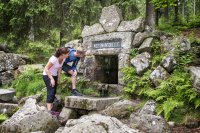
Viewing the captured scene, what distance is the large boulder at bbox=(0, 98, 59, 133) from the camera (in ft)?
22.7

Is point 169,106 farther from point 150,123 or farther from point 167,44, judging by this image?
point 167,44

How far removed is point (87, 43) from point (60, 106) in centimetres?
292

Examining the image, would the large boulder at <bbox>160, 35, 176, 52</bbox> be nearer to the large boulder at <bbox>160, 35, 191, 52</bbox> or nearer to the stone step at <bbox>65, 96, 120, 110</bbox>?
the large boulder at <bbox>160, 35, 191, 52</bbox>

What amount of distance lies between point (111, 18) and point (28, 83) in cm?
423

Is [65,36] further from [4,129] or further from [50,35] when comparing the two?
[4,129]

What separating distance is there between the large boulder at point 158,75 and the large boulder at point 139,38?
1.49 meters

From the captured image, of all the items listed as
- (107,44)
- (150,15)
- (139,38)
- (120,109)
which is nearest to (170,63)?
(139,38)

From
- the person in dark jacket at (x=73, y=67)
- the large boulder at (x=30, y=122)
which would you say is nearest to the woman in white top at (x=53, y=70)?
the person in dark jacket at (x=73, y=67)

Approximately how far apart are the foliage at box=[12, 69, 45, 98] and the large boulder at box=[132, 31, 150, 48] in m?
3.97

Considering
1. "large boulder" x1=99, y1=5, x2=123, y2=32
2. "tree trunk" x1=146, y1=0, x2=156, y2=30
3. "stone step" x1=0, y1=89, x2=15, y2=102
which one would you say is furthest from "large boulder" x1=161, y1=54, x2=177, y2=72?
"stone step" x1=0, y1=89, x2=15, y2=102

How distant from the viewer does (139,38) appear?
32.9 ft

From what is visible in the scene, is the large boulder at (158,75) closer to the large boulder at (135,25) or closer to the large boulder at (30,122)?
the large boulder at (135,25)

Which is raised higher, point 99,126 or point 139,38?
point 139,38

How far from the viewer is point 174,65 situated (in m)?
8.79
